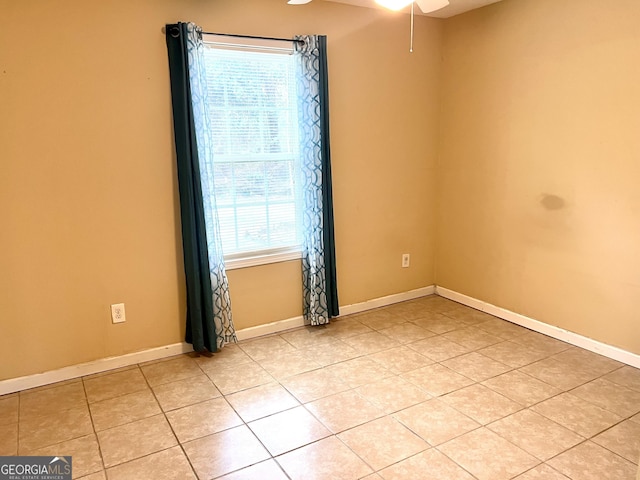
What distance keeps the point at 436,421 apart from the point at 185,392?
1.38m

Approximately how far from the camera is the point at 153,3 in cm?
272

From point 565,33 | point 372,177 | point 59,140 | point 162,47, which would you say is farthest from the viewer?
point 372,177

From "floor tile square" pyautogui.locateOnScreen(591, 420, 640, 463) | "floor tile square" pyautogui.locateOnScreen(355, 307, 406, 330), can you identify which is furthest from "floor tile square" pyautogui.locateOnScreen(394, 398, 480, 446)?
"floor tile square" pyautogui.locateOnScreen(355, 307, 406, 330)

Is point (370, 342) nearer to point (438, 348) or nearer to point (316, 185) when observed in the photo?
point (438, 348)

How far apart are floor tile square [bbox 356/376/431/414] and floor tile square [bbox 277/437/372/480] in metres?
0.42

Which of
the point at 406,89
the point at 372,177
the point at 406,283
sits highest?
the point at 406,89

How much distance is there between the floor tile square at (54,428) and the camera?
7.27 ft

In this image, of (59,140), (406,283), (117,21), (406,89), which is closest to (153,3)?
(117,21)

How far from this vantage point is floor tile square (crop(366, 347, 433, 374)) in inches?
115

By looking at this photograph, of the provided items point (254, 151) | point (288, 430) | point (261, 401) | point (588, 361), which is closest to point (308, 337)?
point (261, 401)

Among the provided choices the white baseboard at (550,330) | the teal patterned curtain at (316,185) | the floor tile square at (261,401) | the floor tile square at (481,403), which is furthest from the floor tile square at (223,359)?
the white baseboard at (550,330)

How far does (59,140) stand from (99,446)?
161 cm

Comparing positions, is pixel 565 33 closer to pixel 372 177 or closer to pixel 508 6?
pixel 508 6

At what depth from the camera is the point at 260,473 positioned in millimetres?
1999
